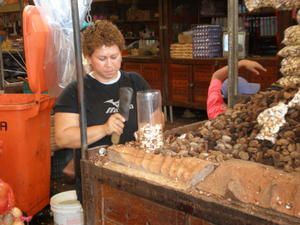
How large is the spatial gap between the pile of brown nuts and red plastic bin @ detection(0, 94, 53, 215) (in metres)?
1.31

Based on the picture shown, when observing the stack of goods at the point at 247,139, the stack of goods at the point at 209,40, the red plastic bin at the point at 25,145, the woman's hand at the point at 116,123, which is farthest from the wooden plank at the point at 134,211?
the stack of goods at the point at 209,40

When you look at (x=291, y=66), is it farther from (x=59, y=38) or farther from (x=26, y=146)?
(x=26, y=146)

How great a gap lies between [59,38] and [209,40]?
10.7 feet

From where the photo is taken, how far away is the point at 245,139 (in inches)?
53.6

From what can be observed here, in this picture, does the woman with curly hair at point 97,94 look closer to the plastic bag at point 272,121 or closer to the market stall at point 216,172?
the market stall at point 216,172

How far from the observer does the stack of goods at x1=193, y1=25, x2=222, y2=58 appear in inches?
209

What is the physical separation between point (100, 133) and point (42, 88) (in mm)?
658

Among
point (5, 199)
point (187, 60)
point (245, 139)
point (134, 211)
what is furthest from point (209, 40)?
point (134, 211)

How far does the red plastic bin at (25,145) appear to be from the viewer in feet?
8.55

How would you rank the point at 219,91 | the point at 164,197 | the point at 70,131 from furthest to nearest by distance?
the point at 219,91, the point at 70,131, the point at 164,197

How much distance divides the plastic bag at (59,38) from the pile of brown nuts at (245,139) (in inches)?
→ 35.5

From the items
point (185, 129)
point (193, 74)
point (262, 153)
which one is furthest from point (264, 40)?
point (262, 153)

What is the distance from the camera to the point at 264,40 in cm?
534

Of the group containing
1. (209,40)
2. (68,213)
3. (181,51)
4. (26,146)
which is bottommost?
(68,213)
